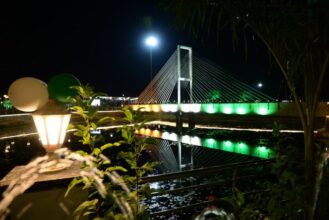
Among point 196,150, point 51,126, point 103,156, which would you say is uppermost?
point 51,126

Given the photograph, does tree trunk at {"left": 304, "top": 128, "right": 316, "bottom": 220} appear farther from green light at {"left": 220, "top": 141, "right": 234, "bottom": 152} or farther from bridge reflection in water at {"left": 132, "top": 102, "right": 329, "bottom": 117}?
bridge reflection in water at {"left": 132, "top": 102, "right": 329, "bottom": 117}

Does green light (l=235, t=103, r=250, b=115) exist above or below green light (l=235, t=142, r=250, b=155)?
above

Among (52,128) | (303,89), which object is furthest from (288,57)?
(52,128)

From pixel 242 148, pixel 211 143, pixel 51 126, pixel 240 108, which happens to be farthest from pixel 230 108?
pixel 51 126

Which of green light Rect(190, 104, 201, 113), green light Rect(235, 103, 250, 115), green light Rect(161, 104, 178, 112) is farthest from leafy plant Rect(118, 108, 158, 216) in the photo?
green light Rect(161, 104, 178, 112)

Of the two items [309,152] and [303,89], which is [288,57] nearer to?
[303,89]

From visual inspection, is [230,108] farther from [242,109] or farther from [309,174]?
[309,174]

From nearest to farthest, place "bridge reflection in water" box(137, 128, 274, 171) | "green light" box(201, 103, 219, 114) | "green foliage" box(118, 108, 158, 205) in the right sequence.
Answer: "green foliage" box(118, 108, 158, 205) < "bridge reflection in water" box(137, 128, 274, 171) < "green light" box(201, 103, 219, 114)

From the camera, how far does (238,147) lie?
14.9m

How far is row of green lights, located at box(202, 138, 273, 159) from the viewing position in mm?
13023

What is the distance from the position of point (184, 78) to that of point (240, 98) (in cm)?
889

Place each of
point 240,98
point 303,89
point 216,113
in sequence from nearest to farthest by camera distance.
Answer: point 303,89
point 216,113
point 240,98

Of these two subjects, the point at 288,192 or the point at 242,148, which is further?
the point at 242,148

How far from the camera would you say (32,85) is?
6.23ft
